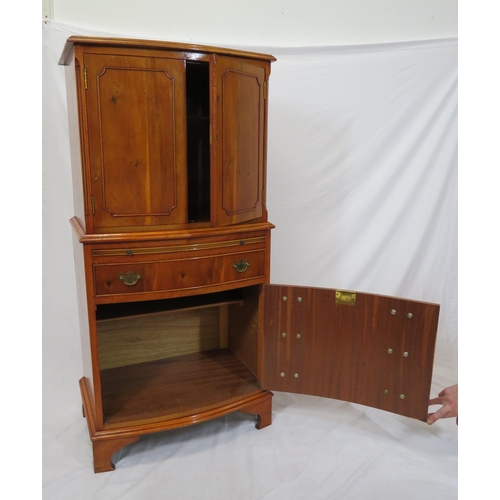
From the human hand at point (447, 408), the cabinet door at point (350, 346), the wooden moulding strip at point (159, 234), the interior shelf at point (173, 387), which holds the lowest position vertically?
the interior shelf at point (173, 387)

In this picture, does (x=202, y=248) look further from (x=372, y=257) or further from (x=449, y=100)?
(x=449, y=100)

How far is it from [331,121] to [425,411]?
1662mm

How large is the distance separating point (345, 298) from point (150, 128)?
3.27 feet

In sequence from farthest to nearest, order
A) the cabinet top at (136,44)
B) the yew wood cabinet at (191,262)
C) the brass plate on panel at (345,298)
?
the brass plate on panel at (345,298), the yew wood cabinet at (191,262), the cabinet top at (136,44)

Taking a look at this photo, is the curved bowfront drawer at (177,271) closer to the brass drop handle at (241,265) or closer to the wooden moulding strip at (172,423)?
the brass drop handle at (241,265)

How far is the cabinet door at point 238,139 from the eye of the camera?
1.78m

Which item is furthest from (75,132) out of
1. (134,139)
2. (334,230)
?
(334,230)

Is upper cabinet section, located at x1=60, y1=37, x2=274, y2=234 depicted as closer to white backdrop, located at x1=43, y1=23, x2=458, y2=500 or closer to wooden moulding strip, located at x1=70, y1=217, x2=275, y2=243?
wooden moulding strip, located at x1=70, y1=217, x2=275, y2=243

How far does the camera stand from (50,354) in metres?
2.62

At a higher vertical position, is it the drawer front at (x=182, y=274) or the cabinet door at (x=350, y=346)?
the drawer front at (x=182, y=274)

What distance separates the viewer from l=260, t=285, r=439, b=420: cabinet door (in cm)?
180

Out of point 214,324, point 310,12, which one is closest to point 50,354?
point 214,324

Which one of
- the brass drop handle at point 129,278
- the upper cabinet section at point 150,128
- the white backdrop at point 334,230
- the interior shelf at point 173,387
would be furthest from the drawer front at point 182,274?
the white backdrop at point 334,230

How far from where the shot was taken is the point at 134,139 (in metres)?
1.70
